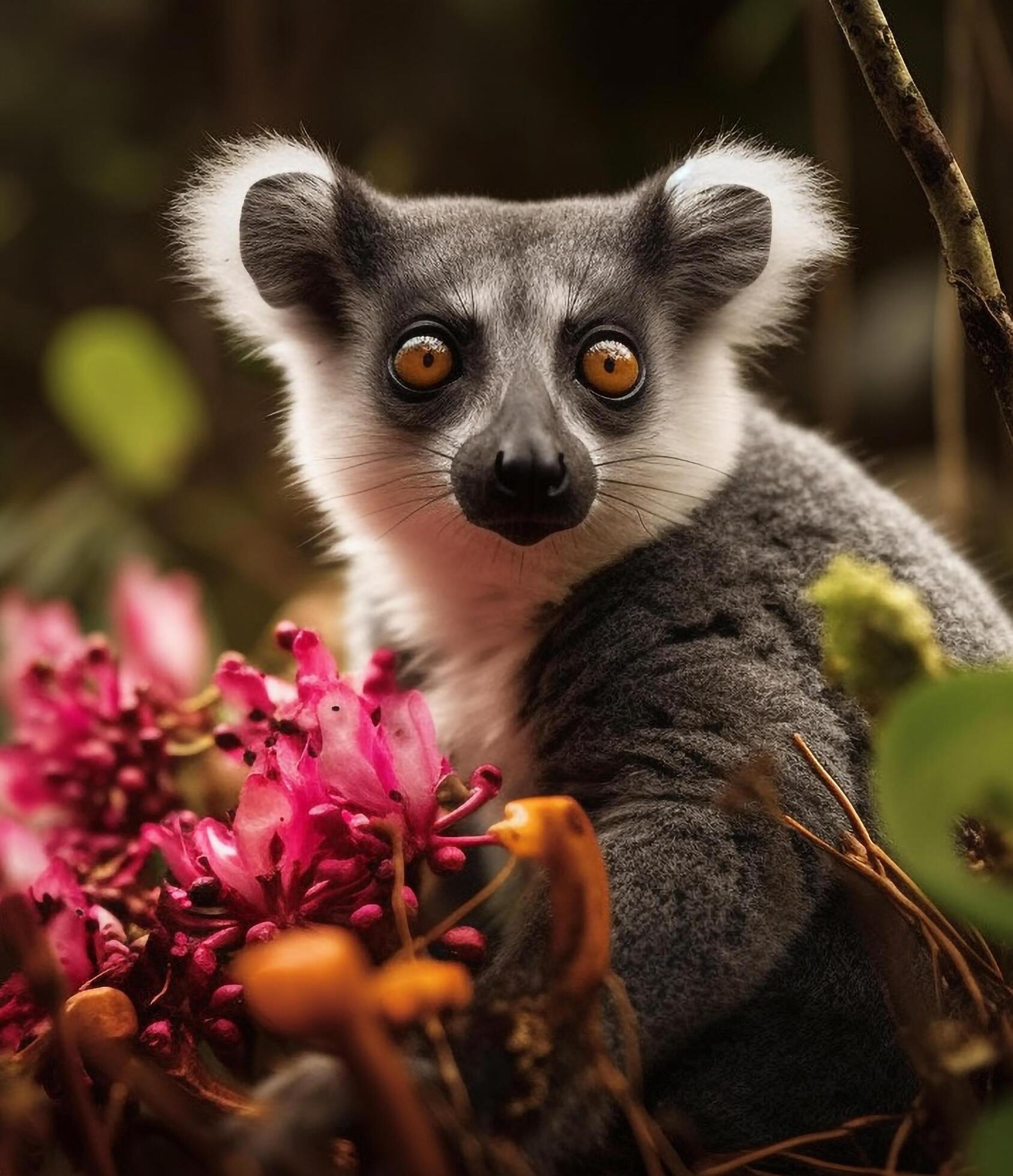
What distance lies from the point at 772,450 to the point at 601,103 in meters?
2.25

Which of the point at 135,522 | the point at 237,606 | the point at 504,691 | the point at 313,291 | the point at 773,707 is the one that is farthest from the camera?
the point at 237,606

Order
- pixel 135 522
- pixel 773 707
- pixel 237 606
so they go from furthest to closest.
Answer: pixel 237 606, pixel 135 522, pixel 773 707

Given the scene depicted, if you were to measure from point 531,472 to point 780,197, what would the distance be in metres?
0.71

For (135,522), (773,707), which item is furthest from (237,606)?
(773,707)

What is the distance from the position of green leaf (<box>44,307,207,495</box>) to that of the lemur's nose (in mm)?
1411

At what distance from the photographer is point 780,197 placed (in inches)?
73.9

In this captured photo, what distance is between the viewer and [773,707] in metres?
1.53

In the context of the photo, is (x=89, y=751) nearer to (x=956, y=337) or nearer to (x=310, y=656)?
(x=310, y=656)

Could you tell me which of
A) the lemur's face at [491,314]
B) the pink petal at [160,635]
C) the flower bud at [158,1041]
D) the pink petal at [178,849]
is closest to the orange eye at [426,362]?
the lemur's face at [491,314]

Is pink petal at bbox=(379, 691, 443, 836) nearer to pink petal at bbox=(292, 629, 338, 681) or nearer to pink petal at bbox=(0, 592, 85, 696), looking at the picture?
pink petal at bbox=(292, 629, 338, 681)

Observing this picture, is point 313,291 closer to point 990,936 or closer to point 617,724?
point 617,724

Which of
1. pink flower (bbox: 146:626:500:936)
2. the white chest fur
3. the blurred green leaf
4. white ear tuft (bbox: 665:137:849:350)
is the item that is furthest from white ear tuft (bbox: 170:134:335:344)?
the blurred green leaf

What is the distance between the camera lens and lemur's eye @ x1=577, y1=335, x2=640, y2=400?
5.82ft

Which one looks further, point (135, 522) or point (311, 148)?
point (135, 522)
